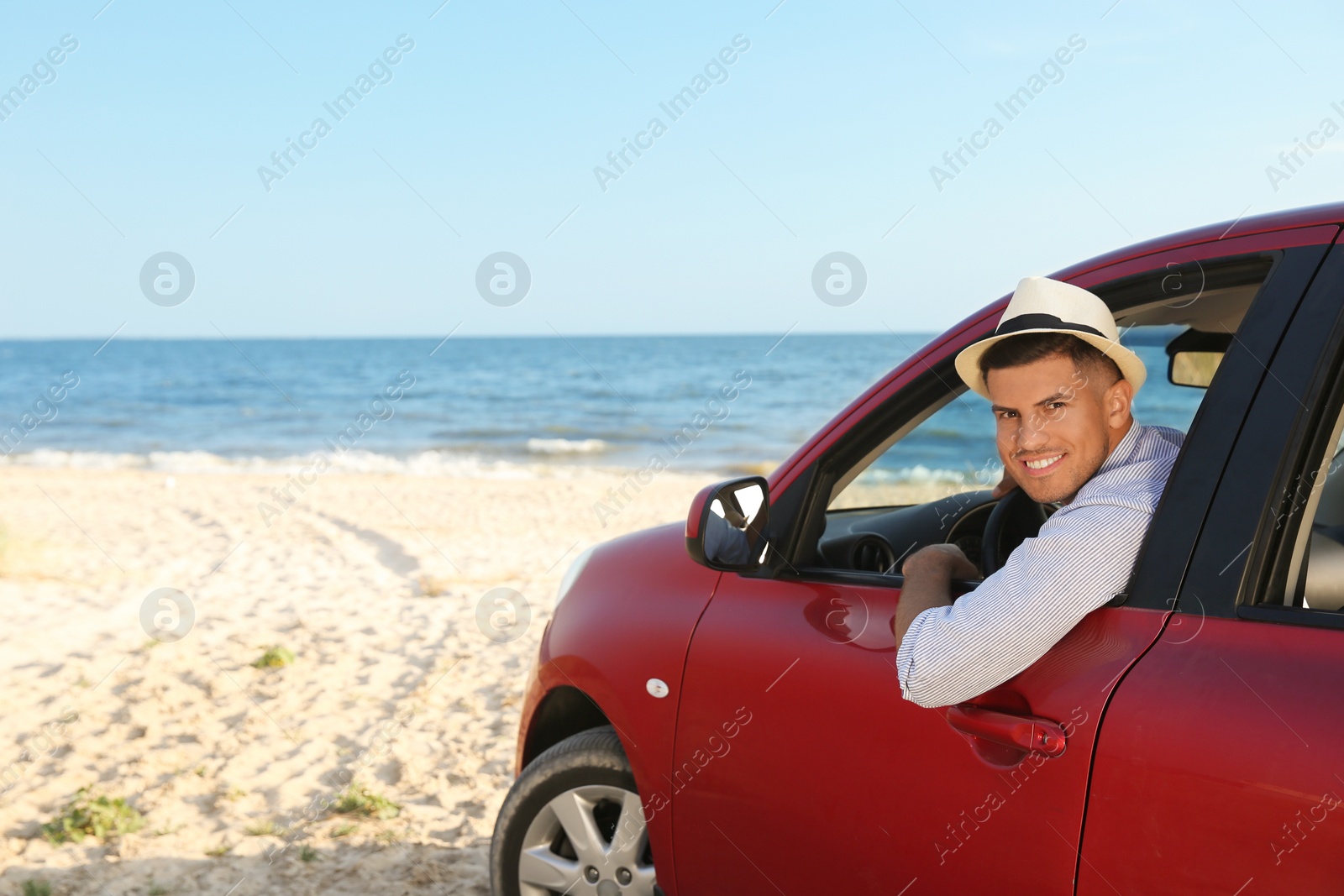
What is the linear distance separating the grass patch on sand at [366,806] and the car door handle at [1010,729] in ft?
10.5

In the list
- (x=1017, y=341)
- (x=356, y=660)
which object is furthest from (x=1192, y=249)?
(x=356, y=660)

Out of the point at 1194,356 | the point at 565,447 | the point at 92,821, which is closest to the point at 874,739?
the point at 1194,356

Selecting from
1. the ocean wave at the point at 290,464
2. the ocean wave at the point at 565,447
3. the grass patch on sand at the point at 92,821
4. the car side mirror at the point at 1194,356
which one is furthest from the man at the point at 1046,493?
the ocean wave at the point at 565,447

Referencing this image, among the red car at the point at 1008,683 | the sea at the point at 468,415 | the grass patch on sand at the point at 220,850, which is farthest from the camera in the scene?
the sea at the point at 468,415

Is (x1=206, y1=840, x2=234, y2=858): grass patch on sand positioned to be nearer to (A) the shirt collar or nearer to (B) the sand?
(B) the sand

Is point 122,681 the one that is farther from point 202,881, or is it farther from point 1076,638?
point 1076,638

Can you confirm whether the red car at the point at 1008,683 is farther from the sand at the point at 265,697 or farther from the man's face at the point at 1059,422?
the sand at the point at 265,697

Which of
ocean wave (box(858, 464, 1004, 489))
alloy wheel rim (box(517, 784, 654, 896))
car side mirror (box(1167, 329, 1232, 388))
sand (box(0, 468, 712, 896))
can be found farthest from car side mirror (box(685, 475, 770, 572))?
sand (box(0, 468, 712, 896))

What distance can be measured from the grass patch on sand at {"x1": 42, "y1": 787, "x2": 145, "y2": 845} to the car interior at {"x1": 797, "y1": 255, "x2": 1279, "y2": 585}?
10.8 feet

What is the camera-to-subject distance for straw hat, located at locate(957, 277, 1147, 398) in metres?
1.76

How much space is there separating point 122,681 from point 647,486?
437 inches

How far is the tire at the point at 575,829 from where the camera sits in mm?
2633

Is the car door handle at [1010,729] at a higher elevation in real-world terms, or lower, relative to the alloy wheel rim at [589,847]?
higher

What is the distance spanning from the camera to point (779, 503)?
2.38 metres
